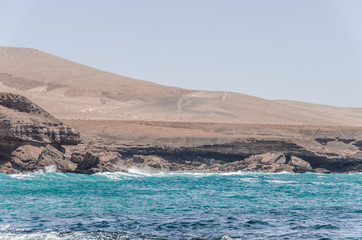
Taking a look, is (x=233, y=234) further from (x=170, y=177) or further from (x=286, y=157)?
(x=286, y=157)

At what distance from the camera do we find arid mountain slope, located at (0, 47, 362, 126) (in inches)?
3969

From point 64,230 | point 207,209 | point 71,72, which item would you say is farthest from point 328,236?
point 71,72

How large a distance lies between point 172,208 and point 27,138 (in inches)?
639

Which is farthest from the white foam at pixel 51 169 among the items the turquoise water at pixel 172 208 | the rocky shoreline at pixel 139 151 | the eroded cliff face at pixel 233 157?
the eroded cliff face at pixel 233 157

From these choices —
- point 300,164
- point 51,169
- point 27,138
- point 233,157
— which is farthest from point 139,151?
point 300,164

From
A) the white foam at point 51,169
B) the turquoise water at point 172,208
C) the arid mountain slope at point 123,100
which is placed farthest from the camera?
the arid mountain slope at point 123,100

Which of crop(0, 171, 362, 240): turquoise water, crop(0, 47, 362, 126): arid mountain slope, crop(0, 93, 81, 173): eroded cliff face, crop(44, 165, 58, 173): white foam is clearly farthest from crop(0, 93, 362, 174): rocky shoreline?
crop(0, 47, 362, 126): arid mountain slope

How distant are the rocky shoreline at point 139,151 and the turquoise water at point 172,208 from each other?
210 cm

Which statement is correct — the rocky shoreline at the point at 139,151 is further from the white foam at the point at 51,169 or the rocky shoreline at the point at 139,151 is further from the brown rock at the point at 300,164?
the white foam at the point at 51,169

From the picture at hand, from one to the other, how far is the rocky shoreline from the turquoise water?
2.10m

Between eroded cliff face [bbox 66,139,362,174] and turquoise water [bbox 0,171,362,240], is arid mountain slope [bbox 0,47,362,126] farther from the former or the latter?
turquoise water [bbox 0,171,362,240]

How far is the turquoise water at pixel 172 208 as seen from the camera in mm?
19688

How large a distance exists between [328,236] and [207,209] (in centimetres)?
724

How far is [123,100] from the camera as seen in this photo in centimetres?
12281
